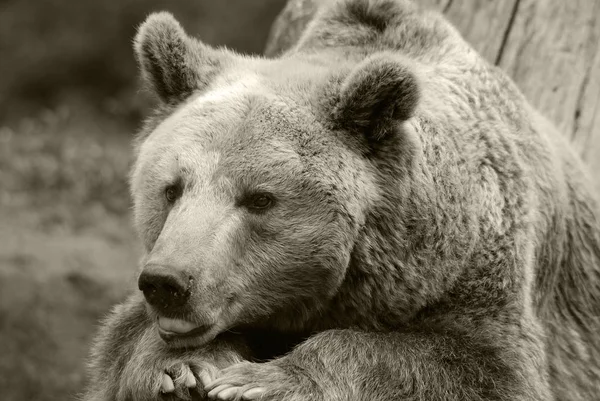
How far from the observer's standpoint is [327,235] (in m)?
4.88

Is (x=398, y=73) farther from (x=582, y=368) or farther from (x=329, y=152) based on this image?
(x=582, y=368)

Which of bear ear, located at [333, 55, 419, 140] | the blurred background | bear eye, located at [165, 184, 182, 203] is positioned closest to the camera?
bear ear, located at [333, 55, 419, 140]

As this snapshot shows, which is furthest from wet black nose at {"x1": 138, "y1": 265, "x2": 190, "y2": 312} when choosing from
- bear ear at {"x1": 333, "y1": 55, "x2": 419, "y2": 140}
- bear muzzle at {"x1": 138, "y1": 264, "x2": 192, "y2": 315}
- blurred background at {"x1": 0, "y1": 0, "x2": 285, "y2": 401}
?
blurred background at {"x1": 0, "y1": 0, "x2": 285, "y2": 401}

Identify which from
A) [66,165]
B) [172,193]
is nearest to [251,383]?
[172,193]

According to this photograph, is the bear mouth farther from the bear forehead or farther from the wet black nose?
the bear forehead

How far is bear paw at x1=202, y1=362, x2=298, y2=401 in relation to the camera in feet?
15.0

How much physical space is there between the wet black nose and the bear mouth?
0.32ft

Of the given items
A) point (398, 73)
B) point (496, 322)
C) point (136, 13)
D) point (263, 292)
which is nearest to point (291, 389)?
point (263, 292)

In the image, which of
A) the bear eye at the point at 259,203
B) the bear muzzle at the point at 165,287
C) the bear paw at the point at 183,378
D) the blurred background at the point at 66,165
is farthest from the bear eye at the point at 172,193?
the blurred background at the point at 66,165

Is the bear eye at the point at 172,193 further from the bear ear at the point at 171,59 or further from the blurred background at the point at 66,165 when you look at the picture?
the blurred background at the point at 66,165

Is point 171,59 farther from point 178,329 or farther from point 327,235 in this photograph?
point 178,329

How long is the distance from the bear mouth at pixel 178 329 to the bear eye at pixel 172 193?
0.65 metres

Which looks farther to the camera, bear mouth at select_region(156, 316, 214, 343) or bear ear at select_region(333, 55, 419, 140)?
bear ear at select_region(333, 55, 419, 140)

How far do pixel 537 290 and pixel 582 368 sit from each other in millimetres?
636
